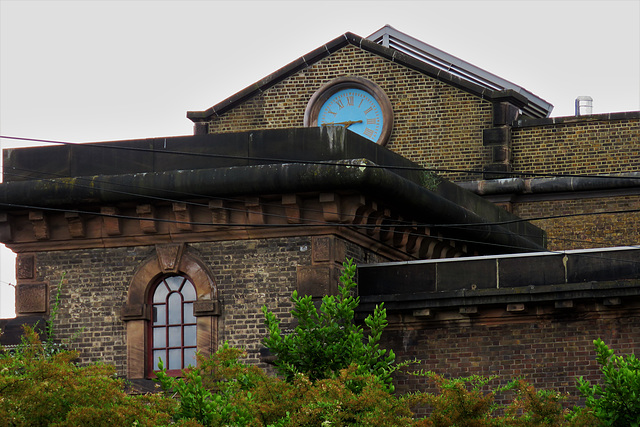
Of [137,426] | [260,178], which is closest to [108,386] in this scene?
[137,426]

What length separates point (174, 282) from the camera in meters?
20.2

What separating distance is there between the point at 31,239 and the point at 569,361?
26.7 feet

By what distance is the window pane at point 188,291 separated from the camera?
65.8ft

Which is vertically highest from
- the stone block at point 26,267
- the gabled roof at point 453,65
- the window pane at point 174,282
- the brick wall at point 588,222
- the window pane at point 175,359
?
the gabled roof at point 453,65

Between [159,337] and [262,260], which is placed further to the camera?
[159,337]

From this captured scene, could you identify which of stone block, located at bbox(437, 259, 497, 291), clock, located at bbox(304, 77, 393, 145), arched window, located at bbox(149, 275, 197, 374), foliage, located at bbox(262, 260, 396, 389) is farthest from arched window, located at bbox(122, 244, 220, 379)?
clock, located at bbox(304, 77, 393, 145)

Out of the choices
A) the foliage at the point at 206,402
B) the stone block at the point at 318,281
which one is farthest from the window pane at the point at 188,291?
the foliage at the point at 206,402

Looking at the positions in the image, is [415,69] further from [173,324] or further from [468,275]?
[173,324]

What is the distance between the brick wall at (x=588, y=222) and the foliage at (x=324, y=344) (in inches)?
490

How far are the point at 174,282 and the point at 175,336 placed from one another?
2.63 ft

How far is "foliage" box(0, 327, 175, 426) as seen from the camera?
1425 centimetres

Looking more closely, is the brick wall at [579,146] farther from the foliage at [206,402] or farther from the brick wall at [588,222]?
the foliage at [206,402]

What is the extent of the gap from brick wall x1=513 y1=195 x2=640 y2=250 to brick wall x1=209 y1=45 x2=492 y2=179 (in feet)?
5.99

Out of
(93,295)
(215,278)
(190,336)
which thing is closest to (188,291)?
(215,278)
